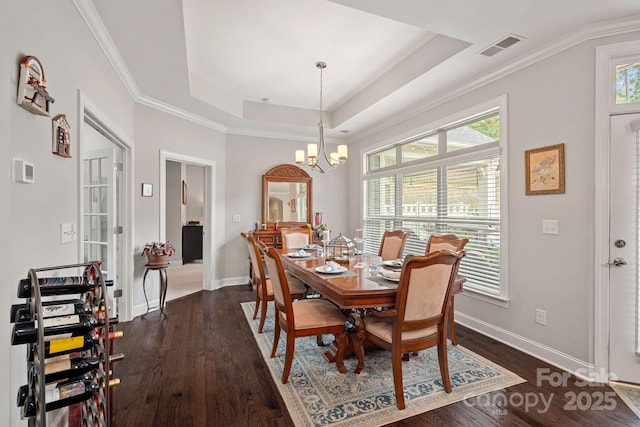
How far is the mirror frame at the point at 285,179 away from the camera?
5469mm

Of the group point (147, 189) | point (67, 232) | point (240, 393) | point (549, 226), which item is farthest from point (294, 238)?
point (549, 226)

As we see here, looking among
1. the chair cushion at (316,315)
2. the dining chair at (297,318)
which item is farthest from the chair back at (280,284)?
the chair cushion at (316,315)

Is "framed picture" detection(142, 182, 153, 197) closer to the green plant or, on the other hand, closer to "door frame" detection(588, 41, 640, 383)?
the green plant

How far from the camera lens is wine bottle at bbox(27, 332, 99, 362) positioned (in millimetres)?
1134

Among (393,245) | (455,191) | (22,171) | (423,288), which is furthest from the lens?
(393,245)

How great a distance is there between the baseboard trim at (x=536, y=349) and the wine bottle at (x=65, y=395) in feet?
10.5

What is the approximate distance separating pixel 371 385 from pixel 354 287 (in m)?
0.80

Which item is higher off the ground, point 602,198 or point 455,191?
point 455,191

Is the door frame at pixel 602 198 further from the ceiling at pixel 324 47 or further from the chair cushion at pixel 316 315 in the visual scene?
the chair cushion at pixel 316 315

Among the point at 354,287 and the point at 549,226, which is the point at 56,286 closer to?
the point at 354,287

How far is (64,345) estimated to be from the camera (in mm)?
1177

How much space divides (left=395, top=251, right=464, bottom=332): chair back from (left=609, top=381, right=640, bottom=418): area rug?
136cm

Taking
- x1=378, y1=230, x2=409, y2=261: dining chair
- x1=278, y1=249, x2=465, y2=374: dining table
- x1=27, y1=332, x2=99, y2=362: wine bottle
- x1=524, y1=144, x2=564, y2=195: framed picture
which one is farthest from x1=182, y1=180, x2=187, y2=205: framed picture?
x1=524, y1=144, x2=564, y2=195: framed picture

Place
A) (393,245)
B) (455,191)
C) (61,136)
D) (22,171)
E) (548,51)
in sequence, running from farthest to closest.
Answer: (393,245)
(455,191)
(548,51)
(61,136)
(22,171)
